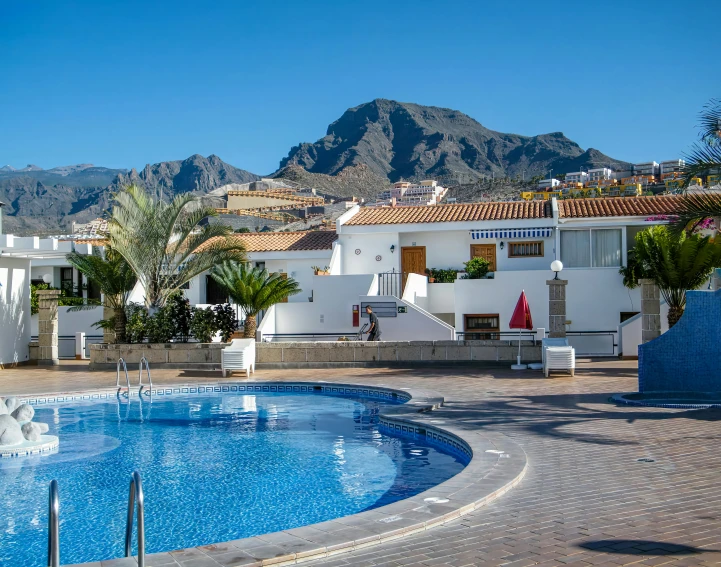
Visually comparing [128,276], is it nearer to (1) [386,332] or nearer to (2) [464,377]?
(1) [386,332]

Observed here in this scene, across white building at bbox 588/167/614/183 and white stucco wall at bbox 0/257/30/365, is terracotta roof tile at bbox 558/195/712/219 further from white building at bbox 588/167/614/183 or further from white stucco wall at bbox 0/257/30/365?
white building at bbox 588/167/614/183

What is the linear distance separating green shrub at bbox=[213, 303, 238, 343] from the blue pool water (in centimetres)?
705

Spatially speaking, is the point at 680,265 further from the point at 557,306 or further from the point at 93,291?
the point at 93,291

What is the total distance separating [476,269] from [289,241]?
947 cm

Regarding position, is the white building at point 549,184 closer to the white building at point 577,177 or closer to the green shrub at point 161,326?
the white building at point 577,177

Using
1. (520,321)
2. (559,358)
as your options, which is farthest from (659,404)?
(520,321)

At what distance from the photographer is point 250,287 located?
23375mm

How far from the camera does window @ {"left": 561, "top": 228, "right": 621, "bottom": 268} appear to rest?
97.1 ft

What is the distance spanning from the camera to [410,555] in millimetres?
5777

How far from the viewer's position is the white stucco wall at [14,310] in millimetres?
23375

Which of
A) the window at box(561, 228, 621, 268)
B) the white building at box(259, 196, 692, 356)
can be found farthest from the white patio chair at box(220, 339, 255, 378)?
the window at box(561, 228, 621, 268)

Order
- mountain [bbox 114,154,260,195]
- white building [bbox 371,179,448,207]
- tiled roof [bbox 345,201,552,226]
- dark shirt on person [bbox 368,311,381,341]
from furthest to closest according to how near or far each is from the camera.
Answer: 1. mountain [bbox 114,154,260,195]
2. white building [bbox 371,179,448,207]
3. tiled roof [bbox 345,201,552,226]
4. dark shirt on person [bbox 368,311,381,341]

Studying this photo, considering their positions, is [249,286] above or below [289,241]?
below

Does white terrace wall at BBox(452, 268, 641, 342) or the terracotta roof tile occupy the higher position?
the terracotta roof tile
